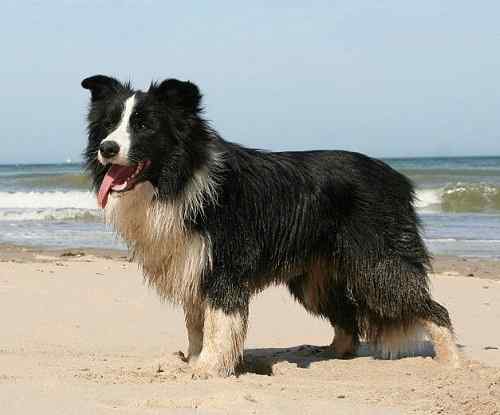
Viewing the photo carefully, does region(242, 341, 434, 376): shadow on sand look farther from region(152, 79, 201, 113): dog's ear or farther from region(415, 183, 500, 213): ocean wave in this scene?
region(415, 183, 500, 213): ocean wave

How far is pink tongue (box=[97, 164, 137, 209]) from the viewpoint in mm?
5078

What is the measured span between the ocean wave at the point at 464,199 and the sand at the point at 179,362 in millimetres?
12744

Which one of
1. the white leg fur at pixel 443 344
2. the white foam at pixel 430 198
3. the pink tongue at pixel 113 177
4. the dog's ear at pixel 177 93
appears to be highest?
the dog's ear at pixel 177 93

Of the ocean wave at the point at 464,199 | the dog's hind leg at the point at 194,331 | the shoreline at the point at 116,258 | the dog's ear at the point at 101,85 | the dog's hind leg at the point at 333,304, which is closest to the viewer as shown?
the dog's ear at the point at 101,85

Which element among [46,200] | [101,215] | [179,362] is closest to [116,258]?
[101,215]

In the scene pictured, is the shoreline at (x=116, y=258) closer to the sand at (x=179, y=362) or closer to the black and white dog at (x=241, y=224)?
the sand at (x=179, y=362)

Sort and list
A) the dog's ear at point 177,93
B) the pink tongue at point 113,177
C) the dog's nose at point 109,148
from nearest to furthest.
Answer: the dog's nose at point 109,148 → the pink tongue at point 113,177 → the dog's ear at point 177,93

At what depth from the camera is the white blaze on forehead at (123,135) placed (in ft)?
16.0

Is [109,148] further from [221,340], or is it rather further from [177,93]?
[221,340]

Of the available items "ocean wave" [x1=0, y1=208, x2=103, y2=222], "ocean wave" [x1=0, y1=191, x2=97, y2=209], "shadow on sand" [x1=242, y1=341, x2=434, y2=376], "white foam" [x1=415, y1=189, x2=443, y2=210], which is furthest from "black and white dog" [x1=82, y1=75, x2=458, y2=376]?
"ocean wave" [x1=0, y1=191, x2=97, y2=209]

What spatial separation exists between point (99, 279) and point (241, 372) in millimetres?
4508

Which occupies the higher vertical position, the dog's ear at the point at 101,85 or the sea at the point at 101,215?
the dog's ear at the point at 101,85

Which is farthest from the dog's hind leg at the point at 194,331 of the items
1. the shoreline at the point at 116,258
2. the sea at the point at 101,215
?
the shoreline at the point at 116,258

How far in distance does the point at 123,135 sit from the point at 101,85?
0.62m
